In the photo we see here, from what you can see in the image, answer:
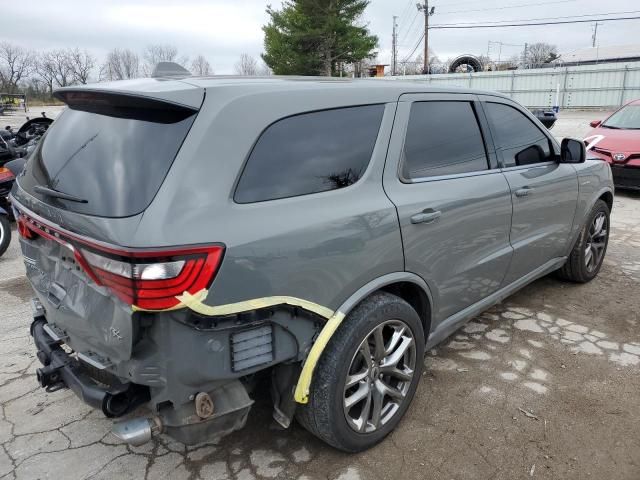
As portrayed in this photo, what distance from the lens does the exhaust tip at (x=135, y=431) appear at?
195 centimetres

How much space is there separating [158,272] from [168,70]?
1.35 meters

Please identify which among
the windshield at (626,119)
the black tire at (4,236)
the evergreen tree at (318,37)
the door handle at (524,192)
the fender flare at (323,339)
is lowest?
the black tire at (4,236)

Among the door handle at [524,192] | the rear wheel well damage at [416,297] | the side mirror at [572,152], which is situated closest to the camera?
the rear wheel well damage at [416,297]

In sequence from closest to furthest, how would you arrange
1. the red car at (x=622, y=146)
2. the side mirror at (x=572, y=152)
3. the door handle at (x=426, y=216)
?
the door handle at (x=426, y=216)
the side mirror at (x=572, y=152)
the red car at (x=622, y=146)

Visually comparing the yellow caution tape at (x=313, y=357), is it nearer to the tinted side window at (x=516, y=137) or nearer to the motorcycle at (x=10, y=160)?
the tinted side window at (x=516, y=137)

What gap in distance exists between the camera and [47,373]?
226 centimetres

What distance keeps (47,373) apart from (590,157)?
14.6 feet

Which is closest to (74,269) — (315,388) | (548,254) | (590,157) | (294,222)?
(294,222)

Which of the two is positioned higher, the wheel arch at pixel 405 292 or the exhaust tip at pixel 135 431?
the wheel arch at pixel 405 292

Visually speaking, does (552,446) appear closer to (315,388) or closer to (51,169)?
(315,388)

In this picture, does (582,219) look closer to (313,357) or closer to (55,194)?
(313,357)

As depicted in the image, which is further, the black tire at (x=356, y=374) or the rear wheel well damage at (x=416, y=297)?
the rear wheel well damage at (x=416, y=297)

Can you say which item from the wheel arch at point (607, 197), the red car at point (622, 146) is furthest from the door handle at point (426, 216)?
the red car at point (622, 146)

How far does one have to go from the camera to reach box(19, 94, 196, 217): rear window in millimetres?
1854
